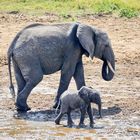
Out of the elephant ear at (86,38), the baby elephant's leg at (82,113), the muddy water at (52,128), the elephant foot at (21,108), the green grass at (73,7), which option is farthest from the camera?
the green grass at (73,7)

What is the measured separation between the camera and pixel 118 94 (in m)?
16.5

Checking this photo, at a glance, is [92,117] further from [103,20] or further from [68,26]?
[103,20]

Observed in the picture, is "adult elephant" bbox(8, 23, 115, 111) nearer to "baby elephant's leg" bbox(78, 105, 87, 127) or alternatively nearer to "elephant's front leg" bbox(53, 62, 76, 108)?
"elephant's front leg" bbox(53, 62, 76, 108)

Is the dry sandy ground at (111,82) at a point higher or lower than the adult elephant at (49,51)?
lower

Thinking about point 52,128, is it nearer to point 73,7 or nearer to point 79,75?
point 79,75

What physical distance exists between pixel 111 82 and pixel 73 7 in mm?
8902

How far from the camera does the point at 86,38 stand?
15.3 metres

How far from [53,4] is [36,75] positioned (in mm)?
11884

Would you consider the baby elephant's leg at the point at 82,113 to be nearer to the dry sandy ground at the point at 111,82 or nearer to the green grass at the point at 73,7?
the dry sandy ground at the point at 111,82

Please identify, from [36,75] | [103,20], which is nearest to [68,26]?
[36,75]

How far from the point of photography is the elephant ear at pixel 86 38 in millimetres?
15289

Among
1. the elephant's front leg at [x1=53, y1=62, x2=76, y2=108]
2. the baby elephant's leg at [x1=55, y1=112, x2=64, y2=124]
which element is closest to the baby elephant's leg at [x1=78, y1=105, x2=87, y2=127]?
the baby elephant's leg at [x1=55, y1=112, x2=64, y2=124]

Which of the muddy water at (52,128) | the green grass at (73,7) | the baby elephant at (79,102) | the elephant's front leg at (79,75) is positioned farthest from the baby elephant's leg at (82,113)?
the green grass at (73,7)

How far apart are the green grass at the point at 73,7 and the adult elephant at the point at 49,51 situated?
9.04 meters
